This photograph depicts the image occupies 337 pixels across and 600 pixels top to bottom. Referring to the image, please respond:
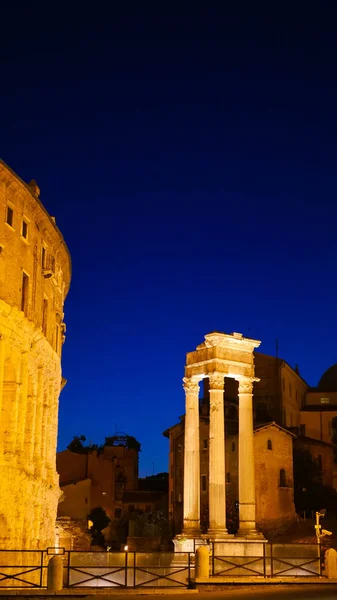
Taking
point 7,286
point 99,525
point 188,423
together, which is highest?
point 7,286

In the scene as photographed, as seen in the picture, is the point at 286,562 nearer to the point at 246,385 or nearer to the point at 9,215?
the point at 246,385

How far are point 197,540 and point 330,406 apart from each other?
48799mm

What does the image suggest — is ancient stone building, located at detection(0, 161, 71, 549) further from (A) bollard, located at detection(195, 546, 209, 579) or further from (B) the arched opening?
(B) the arched opening

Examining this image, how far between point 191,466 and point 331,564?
8790 millimetres

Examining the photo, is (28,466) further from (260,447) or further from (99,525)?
(99,525)

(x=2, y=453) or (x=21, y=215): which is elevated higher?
(x=21, y=215)

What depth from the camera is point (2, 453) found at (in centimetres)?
3008

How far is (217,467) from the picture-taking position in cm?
3203

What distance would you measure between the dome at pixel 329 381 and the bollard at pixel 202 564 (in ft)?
196

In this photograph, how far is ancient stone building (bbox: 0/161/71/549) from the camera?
31.2 metres

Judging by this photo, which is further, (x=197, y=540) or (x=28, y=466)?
(x=28, y=466)

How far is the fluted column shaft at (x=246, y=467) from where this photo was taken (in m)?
32.0

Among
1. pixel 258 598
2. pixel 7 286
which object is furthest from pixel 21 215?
pixel 258 598

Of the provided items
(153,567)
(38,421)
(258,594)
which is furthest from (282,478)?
(258,594)
